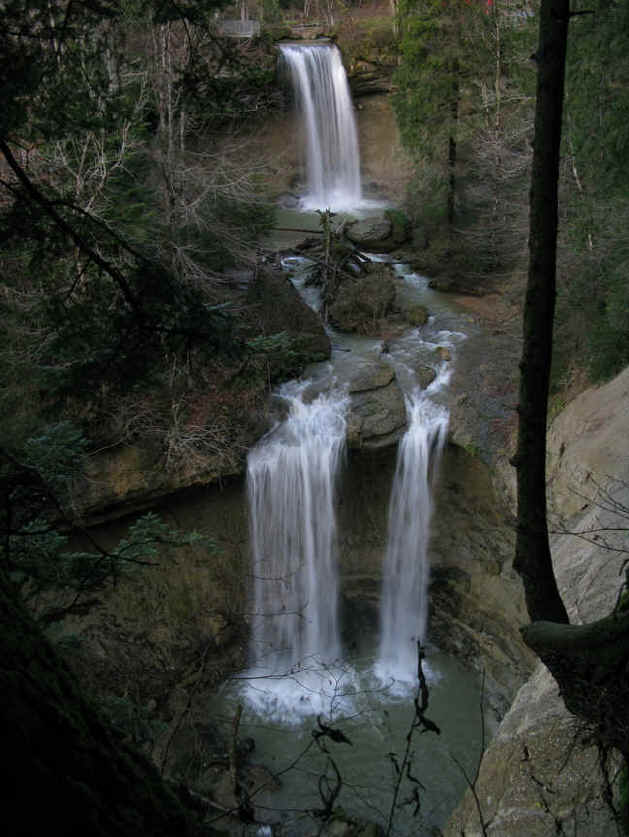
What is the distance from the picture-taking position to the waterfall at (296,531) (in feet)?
42.7

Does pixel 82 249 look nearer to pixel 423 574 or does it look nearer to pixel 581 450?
pixel 581 450

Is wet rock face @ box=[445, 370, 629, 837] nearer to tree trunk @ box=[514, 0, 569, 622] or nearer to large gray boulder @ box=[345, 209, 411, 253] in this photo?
tree trunk @ box=[514, 0, 569, 622]

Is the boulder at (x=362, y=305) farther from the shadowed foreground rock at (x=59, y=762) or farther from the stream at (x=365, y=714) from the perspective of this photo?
the shadowed foreground rock at (x=59, y=762)

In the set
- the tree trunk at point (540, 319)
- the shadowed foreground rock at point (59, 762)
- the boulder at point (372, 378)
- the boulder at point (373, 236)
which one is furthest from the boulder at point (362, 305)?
the shadowed foreground rock at point (59, 762)

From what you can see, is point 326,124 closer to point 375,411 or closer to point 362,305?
point 362,305

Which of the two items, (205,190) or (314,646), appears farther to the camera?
(314,646)

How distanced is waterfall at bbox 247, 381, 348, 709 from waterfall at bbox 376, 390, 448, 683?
1.09 m

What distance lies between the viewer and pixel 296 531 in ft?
43.7

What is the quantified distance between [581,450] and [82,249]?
8698 millimetres

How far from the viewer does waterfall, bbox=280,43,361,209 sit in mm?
23734

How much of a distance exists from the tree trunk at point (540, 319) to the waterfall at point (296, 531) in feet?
28.3

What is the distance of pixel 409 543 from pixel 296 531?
2302 millimetres

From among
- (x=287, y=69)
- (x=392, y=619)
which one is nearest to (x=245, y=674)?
(x=392, y=619)

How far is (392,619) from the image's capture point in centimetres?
1391
